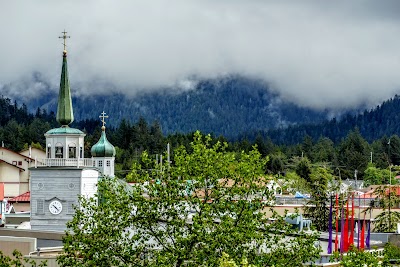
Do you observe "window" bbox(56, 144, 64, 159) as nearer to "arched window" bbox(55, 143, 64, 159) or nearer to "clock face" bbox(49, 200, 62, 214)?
"arched window" bbox(55, 143, 64, 159)

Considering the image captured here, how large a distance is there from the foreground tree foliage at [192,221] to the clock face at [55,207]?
48902 millimetres

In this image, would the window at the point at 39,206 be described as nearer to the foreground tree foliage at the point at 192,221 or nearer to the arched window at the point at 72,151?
the arched window at the point at 72,151

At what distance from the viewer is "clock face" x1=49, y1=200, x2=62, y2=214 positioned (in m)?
102

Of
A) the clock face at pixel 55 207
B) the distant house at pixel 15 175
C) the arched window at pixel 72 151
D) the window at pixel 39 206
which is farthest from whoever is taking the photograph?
the distant house at pixel 15 175

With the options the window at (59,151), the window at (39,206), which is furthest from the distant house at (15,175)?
the window at (39,206)

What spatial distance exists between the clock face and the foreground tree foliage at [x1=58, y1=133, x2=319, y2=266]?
4890 centimetres

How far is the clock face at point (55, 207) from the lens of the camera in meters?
102

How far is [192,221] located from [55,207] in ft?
173

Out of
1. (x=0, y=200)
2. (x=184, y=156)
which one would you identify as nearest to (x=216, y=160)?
(x=184, y=156)

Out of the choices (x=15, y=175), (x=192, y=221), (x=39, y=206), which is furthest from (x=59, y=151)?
(x=15, y=175)

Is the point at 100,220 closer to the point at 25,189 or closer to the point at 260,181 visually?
the point at 260,181

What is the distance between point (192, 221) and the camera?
51.0m

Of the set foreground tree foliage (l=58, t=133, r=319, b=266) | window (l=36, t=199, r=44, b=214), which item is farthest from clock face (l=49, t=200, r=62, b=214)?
foreground tree foliage (l=58, t=133, r=319, b=266)

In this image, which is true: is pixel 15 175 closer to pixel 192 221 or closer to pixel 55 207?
pixel 55 207
